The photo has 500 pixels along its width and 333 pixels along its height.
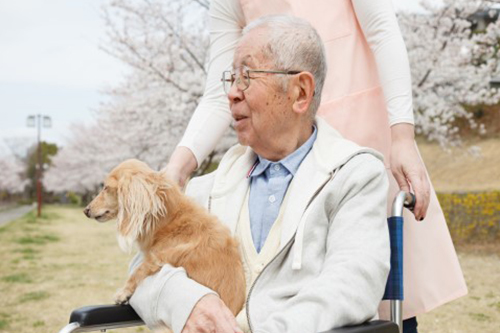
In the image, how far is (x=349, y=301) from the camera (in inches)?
64.4

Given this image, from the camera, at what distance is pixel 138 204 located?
1.95 m

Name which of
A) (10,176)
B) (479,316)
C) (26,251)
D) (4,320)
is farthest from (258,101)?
(10,176)

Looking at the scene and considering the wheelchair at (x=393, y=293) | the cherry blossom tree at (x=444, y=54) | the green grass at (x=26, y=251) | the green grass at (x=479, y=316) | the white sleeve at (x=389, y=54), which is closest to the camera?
the wheelchair at (x=393, y=293)

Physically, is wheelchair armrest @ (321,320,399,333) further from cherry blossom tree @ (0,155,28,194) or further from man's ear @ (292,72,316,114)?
cherry blossom tree @ (0,155,28,194)

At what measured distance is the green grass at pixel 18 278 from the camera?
31.7 feet

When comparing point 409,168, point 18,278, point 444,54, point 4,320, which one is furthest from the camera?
point 444,54

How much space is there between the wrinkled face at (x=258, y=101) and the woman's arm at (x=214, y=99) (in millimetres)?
389

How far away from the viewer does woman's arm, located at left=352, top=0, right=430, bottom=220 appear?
1.94 meters

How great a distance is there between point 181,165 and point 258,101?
49 centimetres

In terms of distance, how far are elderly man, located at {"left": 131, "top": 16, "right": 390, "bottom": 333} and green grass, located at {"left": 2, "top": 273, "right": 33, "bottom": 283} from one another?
8435 millimetres

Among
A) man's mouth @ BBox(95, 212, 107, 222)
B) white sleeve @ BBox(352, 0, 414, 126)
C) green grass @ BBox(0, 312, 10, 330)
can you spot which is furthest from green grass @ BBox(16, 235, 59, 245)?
white sleeve @ BBox(352, 0, 414, 126)

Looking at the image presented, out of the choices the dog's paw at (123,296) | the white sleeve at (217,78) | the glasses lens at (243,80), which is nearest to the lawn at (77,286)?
the white sleeve at (217,78)

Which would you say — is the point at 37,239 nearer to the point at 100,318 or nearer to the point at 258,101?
the point at 100,318

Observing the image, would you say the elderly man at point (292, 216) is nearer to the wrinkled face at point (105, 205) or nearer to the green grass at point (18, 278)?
the wrinkled face at point (105, 205)
